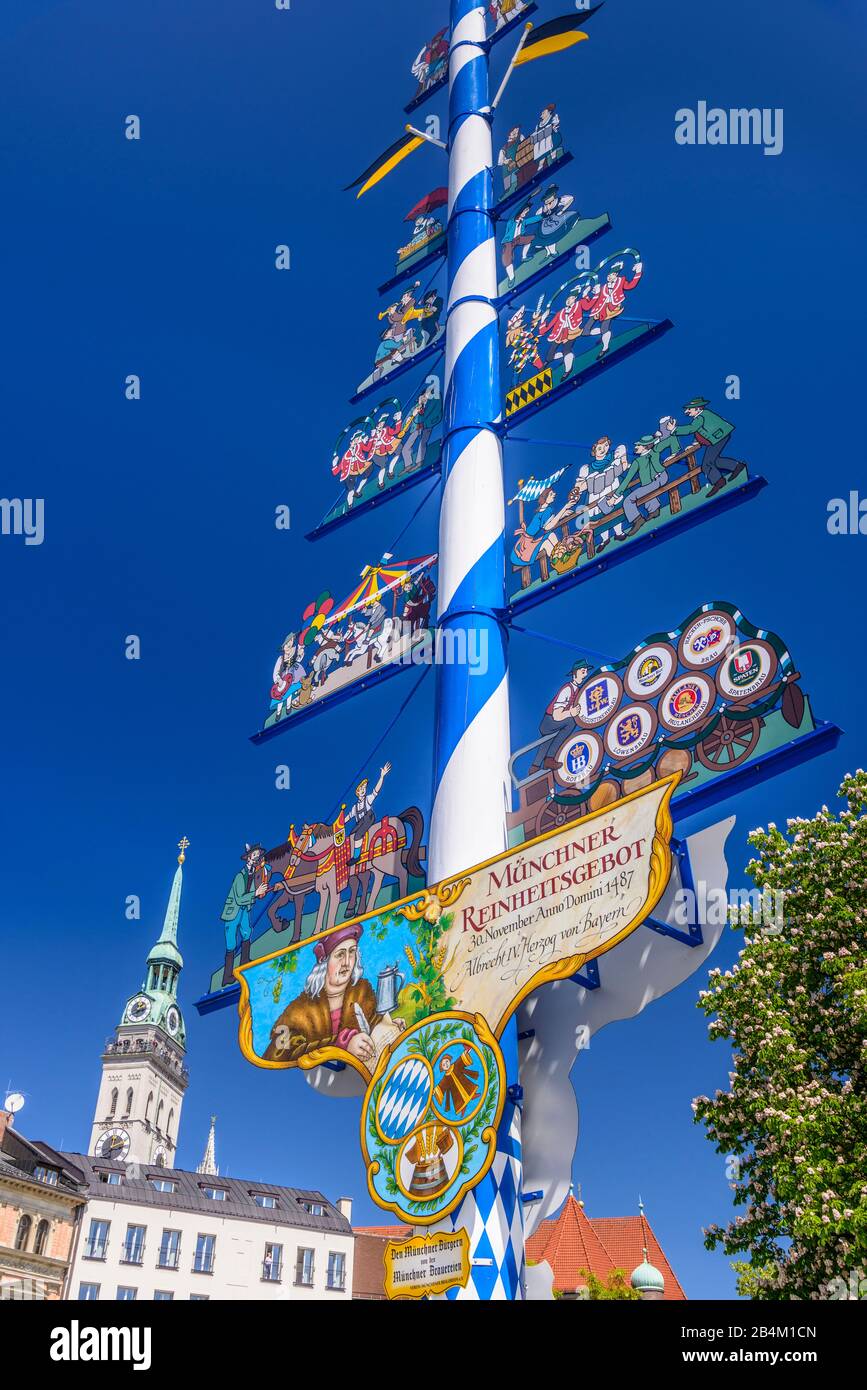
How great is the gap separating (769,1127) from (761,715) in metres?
3.92

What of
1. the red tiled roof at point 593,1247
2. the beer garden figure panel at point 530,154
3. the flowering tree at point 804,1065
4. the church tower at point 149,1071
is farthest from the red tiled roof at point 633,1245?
the church tower at point 149,1071

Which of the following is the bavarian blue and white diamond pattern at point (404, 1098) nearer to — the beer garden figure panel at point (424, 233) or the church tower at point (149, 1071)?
the beer garden figure panel at point (424, 233)

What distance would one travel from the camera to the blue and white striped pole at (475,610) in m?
9.10

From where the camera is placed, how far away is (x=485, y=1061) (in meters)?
9.12

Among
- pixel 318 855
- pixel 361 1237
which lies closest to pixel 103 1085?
pixel 361 1237

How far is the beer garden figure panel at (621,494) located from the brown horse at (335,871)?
3.06 m

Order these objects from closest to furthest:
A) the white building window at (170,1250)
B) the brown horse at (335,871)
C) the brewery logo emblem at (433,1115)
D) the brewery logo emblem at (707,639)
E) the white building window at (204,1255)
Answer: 1. the brewery logo emblem at (433,1115)
2. the brewery logo emblem at (707,639)
3. the brown horse at (335,871)
4. the white building window at (170,1250)
5. the white building window at (204,1255)

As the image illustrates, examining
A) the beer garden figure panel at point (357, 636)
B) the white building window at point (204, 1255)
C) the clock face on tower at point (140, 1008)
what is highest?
the clock face on tower at point (140, 1008)

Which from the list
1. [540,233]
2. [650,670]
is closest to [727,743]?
[650,670]

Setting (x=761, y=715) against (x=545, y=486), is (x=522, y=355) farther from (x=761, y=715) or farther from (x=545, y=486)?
(x=761, y=715)

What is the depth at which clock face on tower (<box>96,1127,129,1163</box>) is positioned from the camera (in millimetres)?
102875

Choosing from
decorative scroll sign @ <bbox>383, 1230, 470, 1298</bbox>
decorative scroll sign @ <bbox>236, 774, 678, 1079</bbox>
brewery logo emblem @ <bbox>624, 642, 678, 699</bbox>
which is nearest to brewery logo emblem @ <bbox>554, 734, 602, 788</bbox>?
brewery logo emblem @ <bbox>624, 642, 678, 699</bbox>
